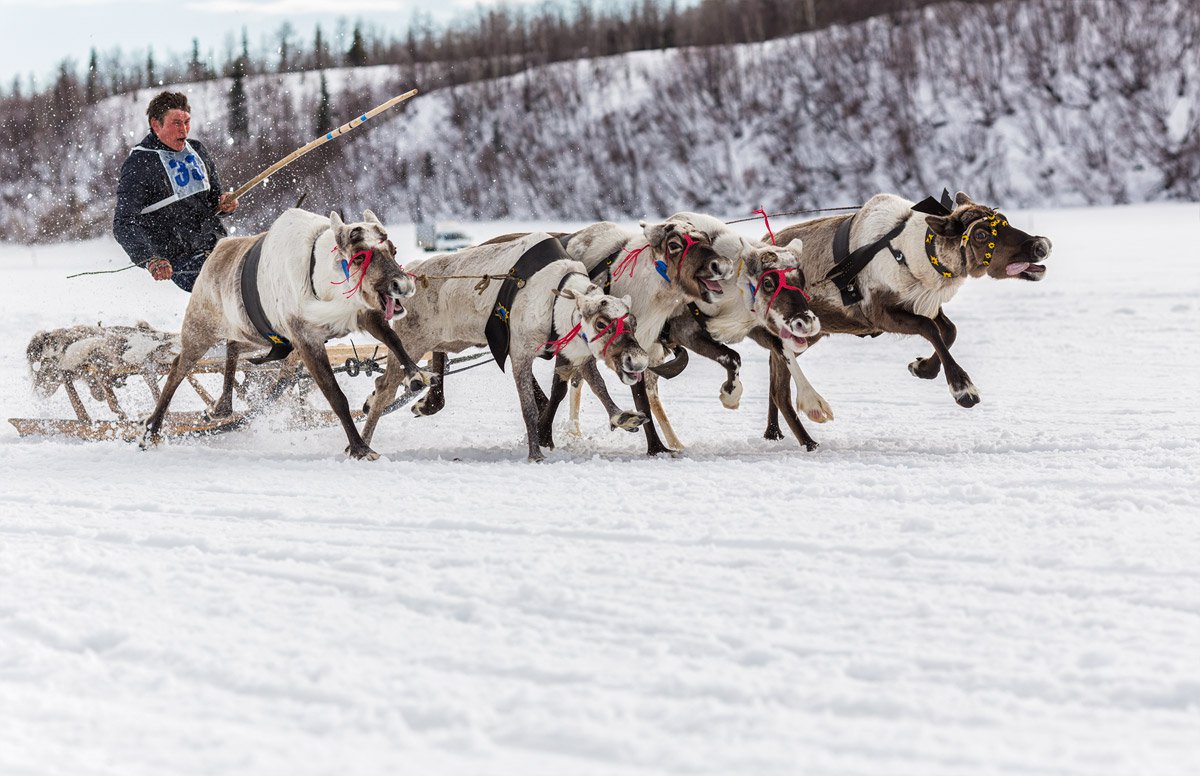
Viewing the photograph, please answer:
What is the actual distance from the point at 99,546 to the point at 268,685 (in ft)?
5.72

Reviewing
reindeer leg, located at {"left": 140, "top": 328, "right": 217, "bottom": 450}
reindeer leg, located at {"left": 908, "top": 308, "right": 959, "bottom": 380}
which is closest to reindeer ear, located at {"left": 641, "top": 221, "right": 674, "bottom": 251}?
reindeer leg, located at {"left": 908, "top": 308, "right": 959, "bottom": 380}

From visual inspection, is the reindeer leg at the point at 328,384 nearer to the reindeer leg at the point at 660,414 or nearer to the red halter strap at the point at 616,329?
the red halter strap at the point at 616,329

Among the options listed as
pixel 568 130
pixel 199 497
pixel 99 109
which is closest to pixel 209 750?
pixel 199 497

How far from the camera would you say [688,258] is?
21.0 ft

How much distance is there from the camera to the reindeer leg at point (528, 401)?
6.50 metres

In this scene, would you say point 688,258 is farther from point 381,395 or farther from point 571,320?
point 381,395

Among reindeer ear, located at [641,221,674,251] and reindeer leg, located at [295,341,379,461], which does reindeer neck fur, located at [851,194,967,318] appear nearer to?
reindeer ear, located at [641,221,674,251]

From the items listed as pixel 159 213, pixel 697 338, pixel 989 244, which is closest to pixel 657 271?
pixel 697 338

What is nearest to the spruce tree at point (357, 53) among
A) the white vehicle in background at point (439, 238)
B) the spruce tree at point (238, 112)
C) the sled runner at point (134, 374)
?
the spruce tree at point (238, 112)

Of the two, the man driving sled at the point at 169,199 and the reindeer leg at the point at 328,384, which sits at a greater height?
the man driving sled at the point at 169,199

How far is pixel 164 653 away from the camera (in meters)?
3.34

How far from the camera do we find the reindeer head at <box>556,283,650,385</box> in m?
6.05

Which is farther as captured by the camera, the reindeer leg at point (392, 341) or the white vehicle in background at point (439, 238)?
the white vehicle in background at point (439, 238)

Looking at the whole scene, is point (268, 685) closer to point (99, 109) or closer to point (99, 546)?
point (99, 546)
